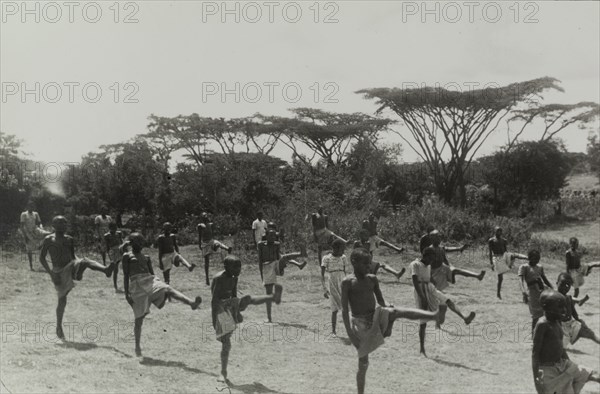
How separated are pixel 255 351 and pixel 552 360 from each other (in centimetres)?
458

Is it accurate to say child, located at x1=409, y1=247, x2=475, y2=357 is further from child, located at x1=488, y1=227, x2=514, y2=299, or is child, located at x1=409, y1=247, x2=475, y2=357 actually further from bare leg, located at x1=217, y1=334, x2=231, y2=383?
child, located at x1=488, y1=227, x2=514, y2=299

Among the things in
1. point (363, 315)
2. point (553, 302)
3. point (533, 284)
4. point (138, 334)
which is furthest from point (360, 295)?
point (533, 284)

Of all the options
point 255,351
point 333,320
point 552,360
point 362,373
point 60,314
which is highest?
point 552,360

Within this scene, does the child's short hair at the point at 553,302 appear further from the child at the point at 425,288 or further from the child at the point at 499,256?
the child at the point at 499,256

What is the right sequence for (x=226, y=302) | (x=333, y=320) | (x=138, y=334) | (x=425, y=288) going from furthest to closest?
1. (x=333, y=320)
2. (x=425, y=288)
3. (x=138, y=334)
4. (x=226, y=302)

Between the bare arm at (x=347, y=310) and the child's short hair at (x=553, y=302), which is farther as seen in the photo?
the bare arm at (x=347, y=310)

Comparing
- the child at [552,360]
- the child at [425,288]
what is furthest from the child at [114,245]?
the child at [552,360]

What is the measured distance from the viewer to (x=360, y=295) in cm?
665

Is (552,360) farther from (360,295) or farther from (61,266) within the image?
(61,266)

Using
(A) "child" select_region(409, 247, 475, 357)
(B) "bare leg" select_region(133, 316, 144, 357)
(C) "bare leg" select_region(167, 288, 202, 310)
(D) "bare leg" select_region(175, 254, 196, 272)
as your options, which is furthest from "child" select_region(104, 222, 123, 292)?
(A) "child" select_region(409, 247, 475, 357)

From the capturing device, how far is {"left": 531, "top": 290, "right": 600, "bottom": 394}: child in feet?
17.8

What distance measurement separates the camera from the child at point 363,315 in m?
6.48

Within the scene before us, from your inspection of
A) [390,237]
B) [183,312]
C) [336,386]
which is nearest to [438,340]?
[336,386]

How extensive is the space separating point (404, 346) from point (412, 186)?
25.8 m
